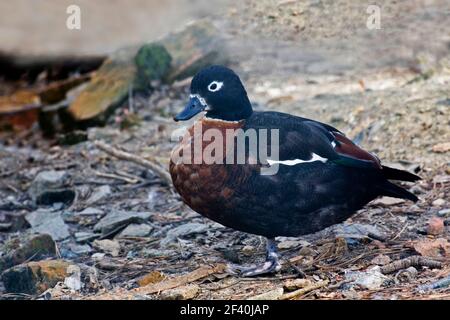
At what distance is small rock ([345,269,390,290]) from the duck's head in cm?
103

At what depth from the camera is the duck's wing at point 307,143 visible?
4.86 m

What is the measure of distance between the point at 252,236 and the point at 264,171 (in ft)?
3.21

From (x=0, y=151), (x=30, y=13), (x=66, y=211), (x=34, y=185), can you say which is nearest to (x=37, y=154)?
(x=0, y=151)

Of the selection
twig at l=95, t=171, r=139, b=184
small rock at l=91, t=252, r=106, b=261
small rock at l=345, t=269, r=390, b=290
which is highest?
small rock at l=345, t=269, r=390, b=290

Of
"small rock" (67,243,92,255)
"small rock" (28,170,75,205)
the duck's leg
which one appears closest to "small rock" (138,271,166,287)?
the duck's leg

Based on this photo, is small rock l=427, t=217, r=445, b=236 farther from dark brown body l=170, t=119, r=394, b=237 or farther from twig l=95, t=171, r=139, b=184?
twig l=95, t=171, r=139, b=184

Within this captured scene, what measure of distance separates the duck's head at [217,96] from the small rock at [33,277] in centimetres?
105

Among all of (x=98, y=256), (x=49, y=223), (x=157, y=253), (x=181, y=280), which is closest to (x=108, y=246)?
(x=98, y=256)

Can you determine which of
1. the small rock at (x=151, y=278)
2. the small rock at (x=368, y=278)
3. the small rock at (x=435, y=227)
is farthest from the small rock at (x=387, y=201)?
the small rock at (x=151, y=278)

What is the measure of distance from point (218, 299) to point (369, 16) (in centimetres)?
466

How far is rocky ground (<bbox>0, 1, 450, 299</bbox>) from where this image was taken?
484cm

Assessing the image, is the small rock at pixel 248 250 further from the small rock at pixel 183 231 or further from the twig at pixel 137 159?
the twig at pixel 137 159

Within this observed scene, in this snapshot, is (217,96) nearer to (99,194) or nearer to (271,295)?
(271,295)

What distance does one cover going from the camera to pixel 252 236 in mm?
5633
